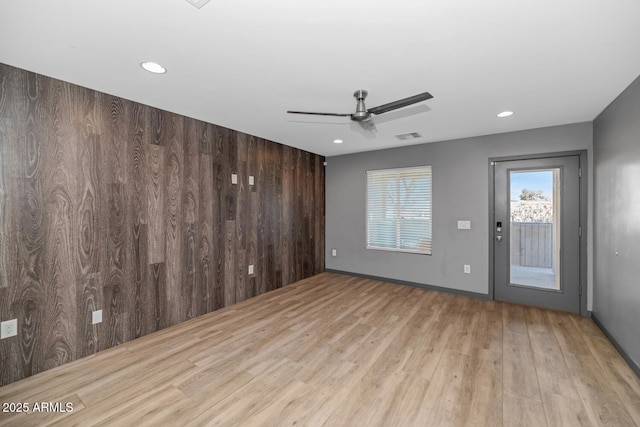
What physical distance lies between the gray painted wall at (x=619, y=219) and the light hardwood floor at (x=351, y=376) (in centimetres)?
33

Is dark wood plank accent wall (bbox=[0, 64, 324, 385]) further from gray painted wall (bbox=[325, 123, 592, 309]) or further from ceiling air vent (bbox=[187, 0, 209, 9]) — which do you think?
gray painted wall (bbox=[325, 123, 592, 309])

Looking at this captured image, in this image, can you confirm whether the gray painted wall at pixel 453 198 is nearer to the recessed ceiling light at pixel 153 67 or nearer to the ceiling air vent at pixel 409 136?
the ceiling air vent at pixel 409 136

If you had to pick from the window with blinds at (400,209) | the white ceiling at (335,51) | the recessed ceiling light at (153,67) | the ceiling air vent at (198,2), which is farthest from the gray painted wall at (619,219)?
the recessed ceiling light at (153,67)

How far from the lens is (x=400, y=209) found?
4.73 m

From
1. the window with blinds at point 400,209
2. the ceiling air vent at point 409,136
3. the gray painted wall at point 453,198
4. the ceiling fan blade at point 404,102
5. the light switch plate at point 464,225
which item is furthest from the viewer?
the window with blinds at point 400,209

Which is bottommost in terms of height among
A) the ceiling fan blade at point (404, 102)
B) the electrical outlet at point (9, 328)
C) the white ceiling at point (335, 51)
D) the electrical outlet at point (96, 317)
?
the electrical outlet at point (96, 317)

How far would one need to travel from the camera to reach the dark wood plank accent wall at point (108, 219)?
6.90ft

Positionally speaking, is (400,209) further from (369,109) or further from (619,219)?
(369,109)

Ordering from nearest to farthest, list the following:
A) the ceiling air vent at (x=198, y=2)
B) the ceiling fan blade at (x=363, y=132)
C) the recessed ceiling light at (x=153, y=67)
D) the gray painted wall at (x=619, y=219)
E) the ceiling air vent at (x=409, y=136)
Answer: the ceiling air vent at (x=198, y=2) < the recessed ceiling light at (x=153, y=67) < the gray painted wall at (x=619, y=219) < the ceiling fan blade at (x=363, y=132) < the ceiling air vent at (x=409, y=136)

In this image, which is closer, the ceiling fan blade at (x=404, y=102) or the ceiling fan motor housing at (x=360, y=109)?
the ceiling fan blade at (x=404, y=102)

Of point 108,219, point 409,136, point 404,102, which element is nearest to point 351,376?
point 404,102

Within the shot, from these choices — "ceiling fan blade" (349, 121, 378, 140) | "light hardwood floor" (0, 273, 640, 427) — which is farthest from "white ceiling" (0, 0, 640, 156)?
"light hardwood floor" (0, 273, 640, 427)

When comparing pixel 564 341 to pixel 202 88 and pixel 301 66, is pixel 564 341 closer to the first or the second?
pixel 301 66

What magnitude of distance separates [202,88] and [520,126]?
3.86 m
